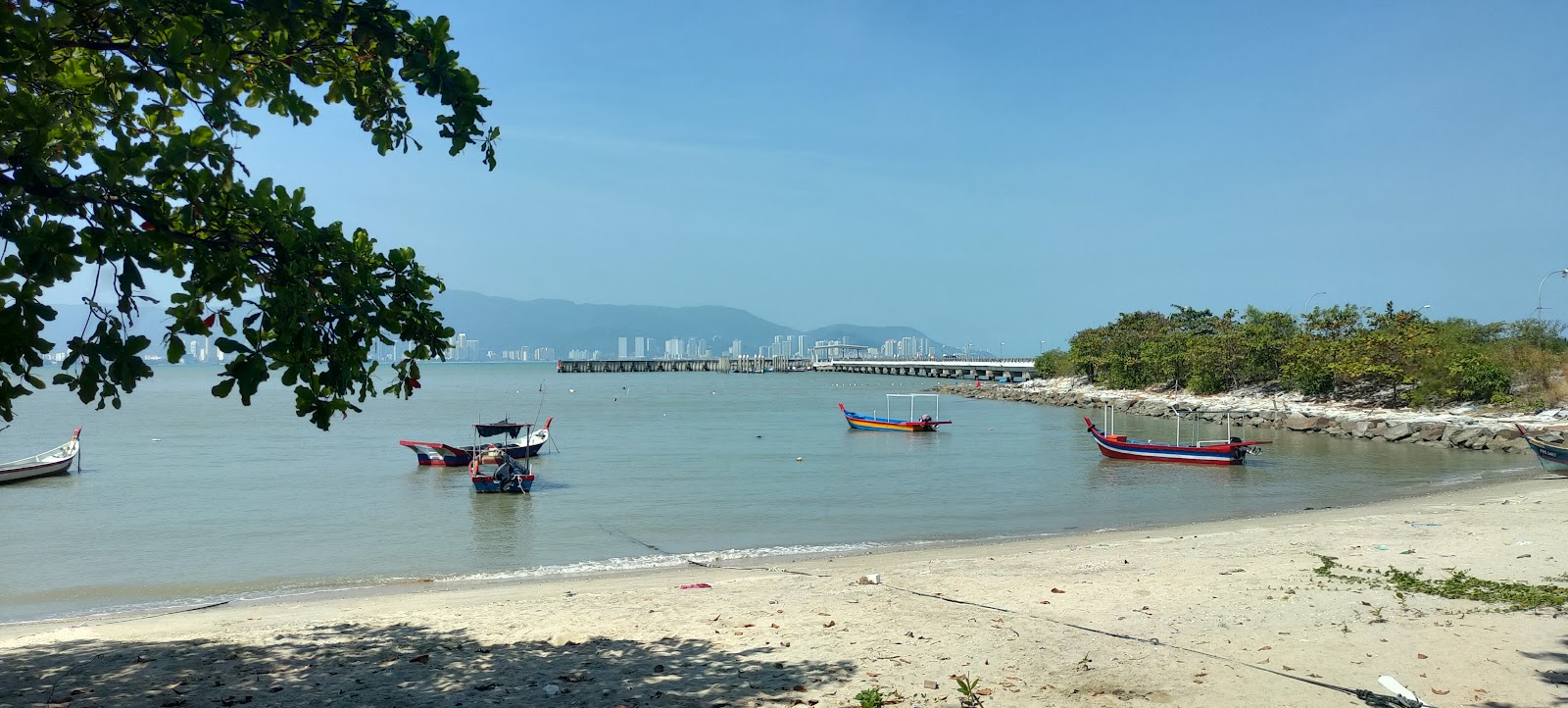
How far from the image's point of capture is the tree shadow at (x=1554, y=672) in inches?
216

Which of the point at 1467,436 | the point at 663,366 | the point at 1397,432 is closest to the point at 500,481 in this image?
the point at 1467,436

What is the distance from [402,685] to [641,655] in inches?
66.5

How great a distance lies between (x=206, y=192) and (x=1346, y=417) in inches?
1831

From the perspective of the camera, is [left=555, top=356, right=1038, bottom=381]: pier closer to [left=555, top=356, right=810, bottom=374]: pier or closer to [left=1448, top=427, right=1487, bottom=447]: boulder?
[left=555, top=356, right=810, bottom=374]: pier

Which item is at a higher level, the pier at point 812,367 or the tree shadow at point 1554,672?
the pier at point 812,367

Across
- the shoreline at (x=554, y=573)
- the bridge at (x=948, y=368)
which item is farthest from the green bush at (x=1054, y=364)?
the shoreline at (x=554, y=573)

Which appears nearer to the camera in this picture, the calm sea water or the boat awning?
the calm sea water

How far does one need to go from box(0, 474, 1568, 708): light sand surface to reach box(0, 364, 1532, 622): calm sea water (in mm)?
3950

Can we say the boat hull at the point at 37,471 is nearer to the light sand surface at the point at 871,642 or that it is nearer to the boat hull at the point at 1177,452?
the light sand surface at the point at 871,642

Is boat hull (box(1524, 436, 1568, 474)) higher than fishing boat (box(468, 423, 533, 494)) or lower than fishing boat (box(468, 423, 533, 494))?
higher

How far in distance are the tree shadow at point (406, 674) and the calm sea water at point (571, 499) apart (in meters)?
6.52

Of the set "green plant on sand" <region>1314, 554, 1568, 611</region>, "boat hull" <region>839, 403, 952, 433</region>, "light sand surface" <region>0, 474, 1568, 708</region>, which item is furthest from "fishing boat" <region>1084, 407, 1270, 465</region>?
"green plant on sand" <region>1314, 554, 1568, 611</region>

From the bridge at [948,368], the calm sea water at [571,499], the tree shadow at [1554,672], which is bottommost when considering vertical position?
the calm sea water at [571,499]

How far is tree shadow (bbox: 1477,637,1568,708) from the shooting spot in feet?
18.0
